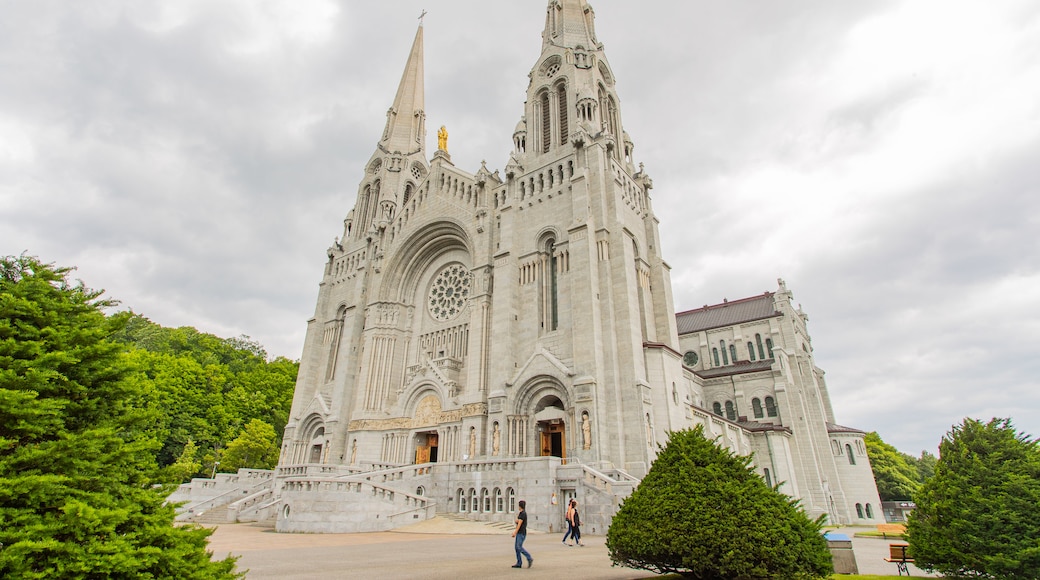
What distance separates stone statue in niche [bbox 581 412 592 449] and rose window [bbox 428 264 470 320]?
13157 millimetres

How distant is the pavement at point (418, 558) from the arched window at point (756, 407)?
70.1 ft

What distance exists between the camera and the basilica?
21.3m

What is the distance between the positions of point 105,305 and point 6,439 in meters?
1.72

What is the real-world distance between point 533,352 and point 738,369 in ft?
Result: 68.5

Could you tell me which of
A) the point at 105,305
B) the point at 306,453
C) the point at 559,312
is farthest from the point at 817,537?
the point at 306,453

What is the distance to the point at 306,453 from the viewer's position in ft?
113

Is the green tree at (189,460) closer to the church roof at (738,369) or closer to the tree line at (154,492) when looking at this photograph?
the tree line at (154,492)

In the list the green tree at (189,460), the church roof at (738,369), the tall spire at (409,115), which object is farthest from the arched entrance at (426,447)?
the tall spire at (409,115)

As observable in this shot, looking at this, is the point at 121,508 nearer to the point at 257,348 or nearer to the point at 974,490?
the point at 974,490

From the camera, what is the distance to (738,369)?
3859cm

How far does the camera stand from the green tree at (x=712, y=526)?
21.3 feet

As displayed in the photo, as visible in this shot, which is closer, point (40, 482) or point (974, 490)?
point (40, 482)

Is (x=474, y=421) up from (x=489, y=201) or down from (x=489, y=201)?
down

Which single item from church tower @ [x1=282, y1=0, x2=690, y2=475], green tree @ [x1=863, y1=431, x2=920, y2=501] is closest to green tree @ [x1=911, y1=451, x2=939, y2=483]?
green tree @ [x1=863, y1=431, x2=920, y2=501]
